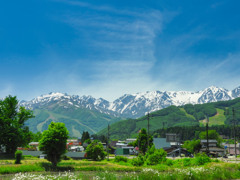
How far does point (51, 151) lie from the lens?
43781mm

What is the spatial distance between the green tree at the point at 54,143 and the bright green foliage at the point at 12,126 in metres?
20.7

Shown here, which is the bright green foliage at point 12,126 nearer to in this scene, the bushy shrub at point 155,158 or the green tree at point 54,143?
the green tree at point 54,143

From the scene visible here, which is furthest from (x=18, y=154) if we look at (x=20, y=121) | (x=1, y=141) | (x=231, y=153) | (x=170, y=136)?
(x=170, y=136)

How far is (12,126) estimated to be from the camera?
61875mm

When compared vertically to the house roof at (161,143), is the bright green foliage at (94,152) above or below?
above

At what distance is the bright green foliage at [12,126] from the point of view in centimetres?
5997

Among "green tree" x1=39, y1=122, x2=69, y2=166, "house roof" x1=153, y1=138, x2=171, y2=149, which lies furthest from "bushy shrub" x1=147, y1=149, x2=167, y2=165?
"house roof" x1=153, y1=138, x2=171, y2=149

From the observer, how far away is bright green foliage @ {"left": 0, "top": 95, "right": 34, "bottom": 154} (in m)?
60.0

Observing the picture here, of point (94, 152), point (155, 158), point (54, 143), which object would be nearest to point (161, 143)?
point (94, 152)

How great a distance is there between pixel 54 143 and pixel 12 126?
23.9 meters

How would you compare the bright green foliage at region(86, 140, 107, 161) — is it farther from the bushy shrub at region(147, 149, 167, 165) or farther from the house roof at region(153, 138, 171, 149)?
the house roof at region(153, 138, 171, 149)

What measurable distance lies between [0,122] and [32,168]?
91.1 ft

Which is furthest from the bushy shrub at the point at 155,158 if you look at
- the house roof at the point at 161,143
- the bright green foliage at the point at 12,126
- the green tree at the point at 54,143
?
the house roof at the point at 161,143

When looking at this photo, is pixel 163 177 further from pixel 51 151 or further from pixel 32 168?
pixel 51 151
